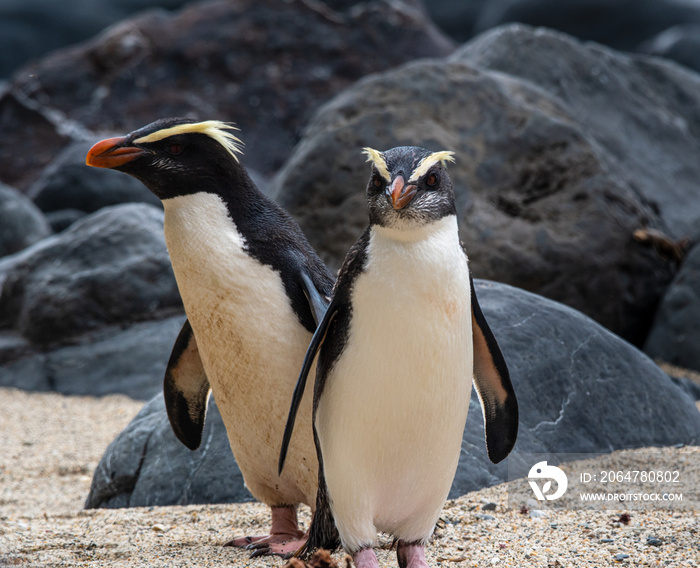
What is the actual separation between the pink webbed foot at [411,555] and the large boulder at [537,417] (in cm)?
101

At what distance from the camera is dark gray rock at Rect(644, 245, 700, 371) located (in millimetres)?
A: 5840

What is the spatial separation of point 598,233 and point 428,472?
13.0 ft

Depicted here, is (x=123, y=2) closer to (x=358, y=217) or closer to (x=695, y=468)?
(x=358, y=217)

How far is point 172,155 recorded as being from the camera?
102 inches

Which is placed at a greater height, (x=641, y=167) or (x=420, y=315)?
(x=420, y=315)

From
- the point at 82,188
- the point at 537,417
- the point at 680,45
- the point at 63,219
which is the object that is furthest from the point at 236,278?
the point at 680,45

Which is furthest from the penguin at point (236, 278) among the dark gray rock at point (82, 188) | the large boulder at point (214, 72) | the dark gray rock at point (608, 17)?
the dark gray rock at point (608, 17)

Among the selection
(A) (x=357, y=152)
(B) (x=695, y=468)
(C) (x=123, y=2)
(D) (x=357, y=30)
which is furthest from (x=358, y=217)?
(C) (x=123, y=2)

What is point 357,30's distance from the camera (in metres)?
18.7

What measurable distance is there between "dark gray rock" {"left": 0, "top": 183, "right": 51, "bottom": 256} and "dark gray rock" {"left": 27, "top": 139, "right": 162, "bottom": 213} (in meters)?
1.42

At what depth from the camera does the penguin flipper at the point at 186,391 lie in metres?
3.06

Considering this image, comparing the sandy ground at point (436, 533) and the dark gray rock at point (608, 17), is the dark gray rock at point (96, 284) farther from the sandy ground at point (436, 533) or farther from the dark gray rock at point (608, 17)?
the dark gray rock at point (608, 17)

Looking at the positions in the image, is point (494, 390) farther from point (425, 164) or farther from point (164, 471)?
point (164, 471)

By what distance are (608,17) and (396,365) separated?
63.7 ft
